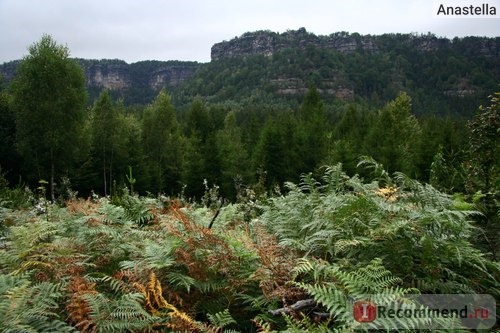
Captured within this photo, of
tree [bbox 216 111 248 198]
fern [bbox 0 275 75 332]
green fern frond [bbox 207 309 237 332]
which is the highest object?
fern [bbox 0 275 75 332]

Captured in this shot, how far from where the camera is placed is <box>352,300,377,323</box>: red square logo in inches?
84.0

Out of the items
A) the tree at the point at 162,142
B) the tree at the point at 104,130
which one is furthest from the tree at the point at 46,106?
the tree at the point at 162,142

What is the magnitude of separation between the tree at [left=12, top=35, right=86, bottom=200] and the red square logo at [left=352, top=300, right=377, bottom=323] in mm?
23632

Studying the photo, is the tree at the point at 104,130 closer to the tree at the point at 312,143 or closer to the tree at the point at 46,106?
the tree at the point at 46,106

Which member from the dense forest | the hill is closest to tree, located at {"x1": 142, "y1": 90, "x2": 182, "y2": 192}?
the dense forest

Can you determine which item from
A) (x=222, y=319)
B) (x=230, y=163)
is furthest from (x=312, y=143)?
(x=222, y=319)

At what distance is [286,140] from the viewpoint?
31.5 m

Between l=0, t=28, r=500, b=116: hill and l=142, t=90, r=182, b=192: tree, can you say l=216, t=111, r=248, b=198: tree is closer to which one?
l=142, t=90, r=182, b=192: tree

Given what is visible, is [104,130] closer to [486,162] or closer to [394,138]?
[394,138]

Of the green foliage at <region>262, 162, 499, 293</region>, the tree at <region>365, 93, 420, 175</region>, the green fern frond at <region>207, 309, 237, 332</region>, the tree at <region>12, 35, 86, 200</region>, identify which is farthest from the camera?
the tree at <region>365, 93, 420, 175</region>

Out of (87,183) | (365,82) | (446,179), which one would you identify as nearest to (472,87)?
(365,82)

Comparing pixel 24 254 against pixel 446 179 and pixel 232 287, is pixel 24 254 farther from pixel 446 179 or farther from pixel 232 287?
pixel 446 179

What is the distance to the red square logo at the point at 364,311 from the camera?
84.0 inches

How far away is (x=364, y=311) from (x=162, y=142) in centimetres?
3493
